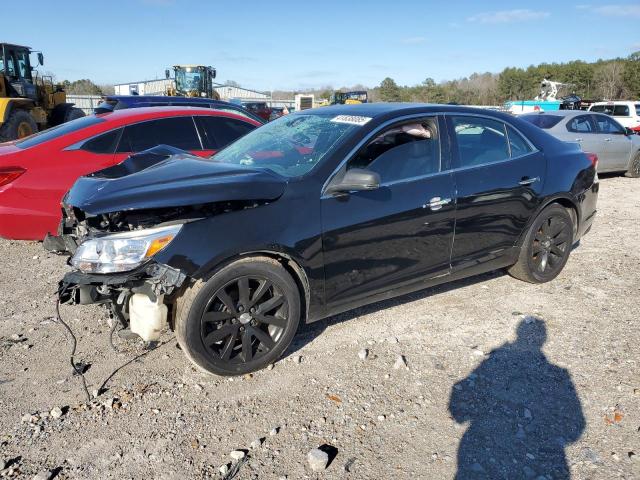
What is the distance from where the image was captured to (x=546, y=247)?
476 centimetres

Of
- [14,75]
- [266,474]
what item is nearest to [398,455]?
[266,474]

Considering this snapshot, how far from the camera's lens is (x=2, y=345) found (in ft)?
11.9

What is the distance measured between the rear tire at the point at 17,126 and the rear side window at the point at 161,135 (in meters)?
8.35

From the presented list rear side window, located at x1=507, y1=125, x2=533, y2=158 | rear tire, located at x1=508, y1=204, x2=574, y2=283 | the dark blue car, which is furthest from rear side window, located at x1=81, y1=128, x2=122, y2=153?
rear tire, located at x1=508, y1=204, x2=574, y2=283

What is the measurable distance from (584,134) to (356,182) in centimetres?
916

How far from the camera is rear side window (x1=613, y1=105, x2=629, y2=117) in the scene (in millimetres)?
17844

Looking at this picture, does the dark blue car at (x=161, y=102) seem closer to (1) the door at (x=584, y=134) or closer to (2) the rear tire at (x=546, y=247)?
(2) the rear tire at (x=546, y=247)

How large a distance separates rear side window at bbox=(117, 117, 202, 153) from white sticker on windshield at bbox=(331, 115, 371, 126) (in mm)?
2736

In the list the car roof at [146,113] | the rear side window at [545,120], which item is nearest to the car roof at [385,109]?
the car roof at [146,113]

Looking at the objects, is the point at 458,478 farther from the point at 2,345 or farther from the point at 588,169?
the point at 588,169

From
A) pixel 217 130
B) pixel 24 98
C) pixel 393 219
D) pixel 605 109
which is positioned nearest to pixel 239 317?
pixel 393 219

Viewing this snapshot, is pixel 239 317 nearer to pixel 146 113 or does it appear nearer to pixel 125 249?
pixel 125 249

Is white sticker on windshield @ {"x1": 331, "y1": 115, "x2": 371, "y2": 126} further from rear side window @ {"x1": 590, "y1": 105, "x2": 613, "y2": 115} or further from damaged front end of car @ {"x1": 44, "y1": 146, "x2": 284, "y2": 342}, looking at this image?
rear side window @ {"x1": 590, "y1": 105, "x2": 613, "y2": 115}

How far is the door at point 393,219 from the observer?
11.2 feet
